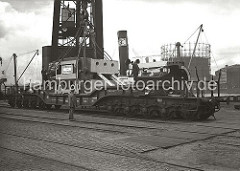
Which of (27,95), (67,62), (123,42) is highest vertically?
(123,42)

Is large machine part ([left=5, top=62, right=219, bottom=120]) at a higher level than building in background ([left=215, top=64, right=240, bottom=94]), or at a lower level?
lower

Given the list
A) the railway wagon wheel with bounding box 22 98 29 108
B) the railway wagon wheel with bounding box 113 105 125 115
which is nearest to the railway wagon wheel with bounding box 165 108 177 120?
the railway wagon wheel with bounding box 113 105 125 115

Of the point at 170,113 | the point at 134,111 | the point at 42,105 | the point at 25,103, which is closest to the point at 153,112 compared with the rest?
the point at 170,113

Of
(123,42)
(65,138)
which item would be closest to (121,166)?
(65,138)

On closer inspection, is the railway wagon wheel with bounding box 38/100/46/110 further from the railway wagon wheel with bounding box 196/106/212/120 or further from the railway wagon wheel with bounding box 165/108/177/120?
the railway wagon wheel with bounding box 196/106/212/120

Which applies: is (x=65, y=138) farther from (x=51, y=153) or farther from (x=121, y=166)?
(x=121, y=166)

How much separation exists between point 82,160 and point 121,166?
89 cm

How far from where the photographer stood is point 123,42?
2133cm

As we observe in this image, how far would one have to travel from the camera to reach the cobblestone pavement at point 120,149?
537 centimetres

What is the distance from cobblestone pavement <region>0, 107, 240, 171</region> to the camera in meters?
5.37

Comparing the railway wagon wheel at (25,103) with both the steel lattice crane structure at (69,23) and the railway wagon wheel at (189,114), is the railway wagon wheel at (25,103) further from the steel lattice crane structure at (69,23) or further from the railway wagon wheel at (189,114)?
the railway wagon wheel at (189,114)

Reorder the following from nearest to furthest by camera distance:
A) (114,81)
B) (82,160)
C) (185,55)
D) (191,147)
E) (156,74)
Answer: (82,160) → (191,147) → (156,74) → (114,81) → (185,55)

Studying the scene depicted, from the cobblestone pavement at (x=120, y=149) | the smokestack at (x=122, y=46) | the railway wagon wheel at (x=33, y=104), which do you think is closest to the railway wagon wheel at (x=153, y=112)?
the cobblestone pavement at (x=120, y=149)

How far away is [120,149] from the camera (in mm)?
6660
